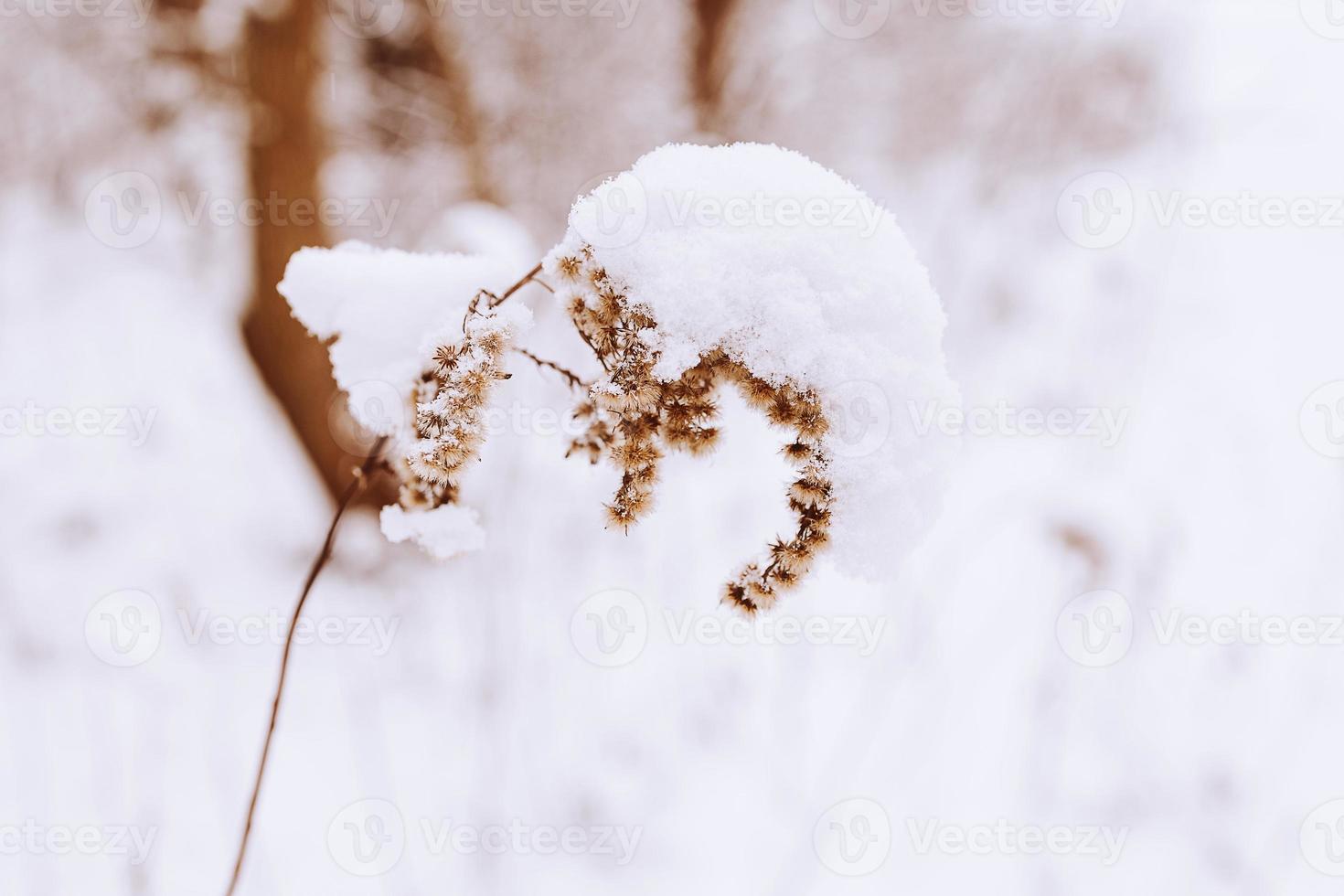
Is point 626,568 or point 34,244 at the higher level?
point 34,244

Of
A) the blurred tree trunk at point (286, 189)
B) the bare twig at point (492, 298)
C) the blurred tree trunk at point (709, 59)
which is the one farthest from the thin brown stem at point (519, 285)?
the blurred tree trunk at point (709, 59)

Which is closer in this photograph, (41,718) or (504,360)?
(504,360)

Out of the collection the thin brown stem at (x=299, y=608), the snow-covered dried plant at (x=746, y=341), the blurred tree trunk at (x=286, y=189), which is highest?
the blurred tree trunk at (x=286, y=189)

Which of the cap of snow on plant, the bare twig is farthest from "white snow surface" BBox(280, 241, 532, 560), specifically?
the cap of snow on plant

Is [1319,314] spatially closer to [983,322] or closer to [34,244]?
[983,322]

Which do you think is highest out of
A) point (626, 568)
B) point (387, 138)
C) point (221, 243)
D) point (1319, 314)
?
point (387, 138)

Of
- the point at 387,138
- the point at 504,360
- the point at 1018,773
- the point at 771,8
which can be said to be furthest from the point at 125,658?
the point at 771,8

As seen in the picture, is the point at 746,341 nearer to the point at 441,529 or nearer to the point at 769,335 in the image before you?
the point at 769,335

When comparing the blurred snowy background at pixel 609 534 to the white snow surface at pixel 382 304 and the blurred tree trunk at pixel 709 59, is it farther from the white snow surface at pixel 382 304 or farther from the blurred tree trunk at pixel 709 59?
the white snow surface at pixel 382 304
